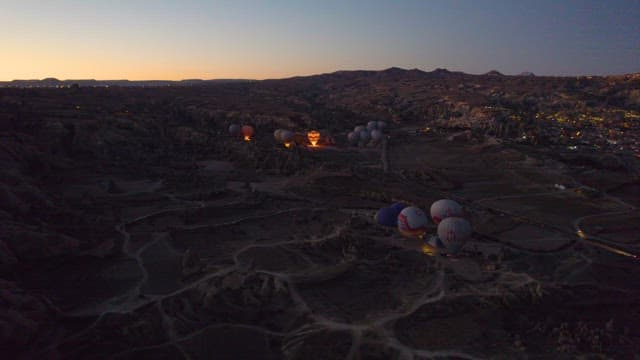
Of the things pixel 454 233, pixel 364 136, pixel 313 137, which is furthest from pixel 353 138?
pixel 454 233

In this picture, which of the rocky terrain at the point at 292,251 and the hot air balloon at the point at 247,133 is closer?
the rocky terrain at the point at 292,251

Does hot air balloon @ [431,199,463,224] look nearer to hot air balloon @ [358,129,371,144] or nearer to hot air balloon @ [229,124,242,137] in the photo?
hot air balloon @ [358,129,371,144]

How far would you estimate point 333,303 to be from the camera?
31.7 metres

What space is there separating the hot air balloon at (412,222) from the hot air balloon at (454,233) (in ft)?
8.25

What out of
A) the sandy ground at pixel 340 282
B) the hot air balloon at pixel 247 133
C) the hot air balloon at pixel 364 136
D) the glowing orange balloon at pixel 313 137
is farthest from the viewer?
the hot air balloon at pixel 247 133

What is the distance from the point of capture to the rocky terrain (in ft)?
90.9

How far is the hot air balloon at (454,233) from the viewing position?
3788 cm

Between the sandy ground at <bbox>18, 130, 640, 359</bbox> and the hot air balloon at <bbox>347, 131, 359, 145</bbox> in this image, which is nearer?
the sandy ground at <bbox>18, 130, 640, 359</bbox>

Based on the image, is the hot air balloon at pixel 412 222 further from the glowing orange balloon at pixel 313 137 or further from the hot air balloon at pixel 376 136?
the hot air balloon at pixel 376 136

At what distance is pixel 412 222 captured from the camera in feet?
134

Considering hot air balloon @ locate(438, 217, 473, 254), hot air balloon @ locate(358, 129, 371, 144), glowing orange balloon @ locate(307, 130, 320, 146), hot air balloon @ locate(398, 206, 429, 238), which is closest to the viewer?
hot air balloon @ locate(438, 217, 473, 254)

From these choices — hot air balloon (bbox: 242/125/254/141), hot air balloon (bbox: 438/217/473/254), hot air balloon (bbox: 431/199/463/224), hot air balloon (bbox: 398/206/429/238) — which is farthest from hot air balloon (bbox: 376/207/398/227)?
hot air balloon (bbox: 242/125/254/141)

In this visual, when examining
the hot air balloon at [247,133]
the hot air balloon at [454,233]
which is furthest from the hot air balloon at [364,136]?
the hot air balloon at [454,233]

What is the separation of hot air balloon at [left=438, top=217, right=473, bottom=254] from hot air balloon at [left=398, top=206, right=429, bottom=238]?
2514mm
